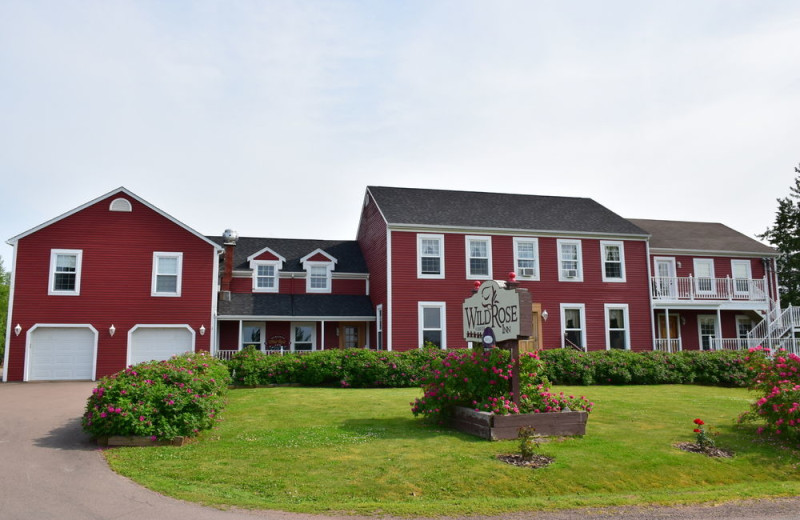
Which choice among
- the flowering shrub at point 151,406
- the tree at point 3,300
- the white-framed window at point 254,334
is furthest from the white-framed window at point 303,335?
the tree at point 3,300

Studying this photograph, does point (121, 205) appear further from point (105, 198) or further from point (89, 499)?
point (89, 499)

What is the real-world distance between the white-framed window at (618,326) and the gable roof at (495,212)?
3.40 meters

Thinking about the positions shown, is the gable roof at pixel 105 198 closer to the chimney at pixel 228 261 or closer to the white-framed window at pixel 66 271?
the white-framed window at pixel 66 271

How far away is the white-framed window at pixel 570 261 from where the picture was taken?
26.5 m

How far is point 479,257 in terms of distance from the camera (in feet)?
85.0

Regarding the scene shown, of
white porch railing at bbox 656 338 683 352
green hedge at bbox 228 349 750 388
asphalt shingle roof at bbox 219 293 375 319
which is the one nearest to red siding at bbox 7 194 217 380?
asphalt shingle roof at bbox 219 293 375 319

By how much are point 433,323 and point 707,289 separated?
13.8 metres

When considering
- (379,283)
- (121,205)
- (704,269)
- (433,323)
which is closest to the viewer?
(121,205)

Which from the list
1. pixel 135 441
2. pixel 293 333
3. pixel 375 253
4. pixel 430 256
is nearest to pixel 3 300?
pixel 293 333

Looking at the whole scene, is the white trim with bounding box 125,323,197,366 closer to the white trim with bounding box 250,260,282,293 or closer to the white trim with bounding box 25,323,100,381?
the white trim with bounding box 25,323,100,381

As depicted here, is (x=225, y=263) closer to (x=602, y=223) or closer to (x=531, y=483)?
(x=602, y=223)

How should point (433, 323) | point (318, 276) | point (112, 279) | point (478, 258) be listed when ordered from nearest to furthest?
point (112, 279) < point (433, 323) < point (478, 258) < point (318, 276)

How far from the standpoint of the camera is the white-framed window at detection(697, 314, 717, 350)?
29.8 meters

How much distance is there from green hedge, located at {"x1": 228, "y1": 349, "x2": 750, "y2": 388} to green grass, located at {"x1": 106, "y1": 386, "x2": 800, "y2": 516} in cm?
663
